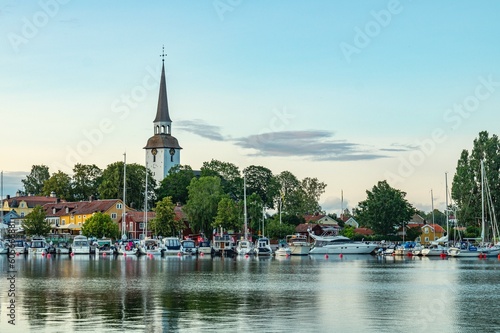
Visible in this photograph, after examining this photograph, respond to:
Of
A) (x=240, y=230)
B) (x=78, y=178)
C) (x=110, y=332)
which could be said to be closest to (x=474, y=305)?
(x=110, y=332)

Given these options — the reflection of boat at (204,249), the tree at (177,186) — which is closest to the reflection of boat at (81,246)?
the reflection of boat at (204,249)

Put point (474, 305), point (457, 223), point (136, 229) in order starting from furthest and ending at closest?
1. point (136, 229)
2. point (457, 223)
3. point (474, 305)

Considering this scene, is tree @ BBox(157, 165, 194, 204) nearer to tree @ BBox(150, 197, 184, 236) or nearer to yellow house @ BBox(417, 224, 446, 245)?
tree @ BBox(150, 197, 184, 236)

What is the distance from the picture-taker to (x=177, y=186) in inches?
7239

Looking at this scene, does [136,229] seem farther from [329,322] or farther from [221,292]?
[329,322]

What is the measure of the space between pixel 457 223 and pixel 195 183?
46.9 metres

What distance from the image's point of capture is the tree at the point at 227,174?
179625mm

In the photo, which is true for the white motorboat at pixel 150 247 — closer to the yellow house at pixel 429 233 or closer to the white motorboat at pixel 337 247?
the white motorboat at pixel 337 247

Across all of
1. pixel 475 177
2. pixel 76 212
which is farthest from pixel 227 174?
A: pixel 475 177

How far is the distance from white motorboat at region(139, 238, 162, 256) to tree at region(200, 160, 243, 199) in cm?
4738

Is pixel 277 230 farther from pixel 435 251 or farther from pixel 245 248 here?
pixel 435 251

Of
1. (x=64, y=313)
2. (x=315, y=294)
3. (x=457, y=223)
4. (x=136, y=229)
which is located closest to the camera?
(x=64, y=313)

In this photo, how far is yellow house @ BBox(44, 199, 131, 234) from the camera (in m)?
170

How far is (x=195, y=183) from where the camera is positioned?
487 ft
